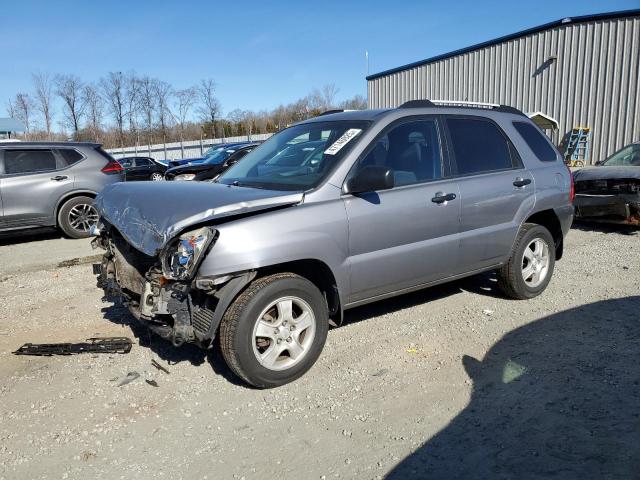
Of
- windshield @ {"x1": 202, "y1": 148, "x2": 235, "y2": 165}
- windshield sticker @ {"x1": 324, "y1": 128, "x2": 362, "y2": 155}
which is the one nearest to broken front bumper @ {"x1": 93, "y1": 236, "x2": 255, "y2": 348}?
windshield sticker @ {"x1": 324, "y1": 128, "x2": 362, "y2": 155}

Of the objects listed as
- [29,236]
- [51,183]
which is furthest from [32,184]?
[29,236]

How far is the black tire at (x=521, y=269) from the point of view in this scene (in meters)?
5.06

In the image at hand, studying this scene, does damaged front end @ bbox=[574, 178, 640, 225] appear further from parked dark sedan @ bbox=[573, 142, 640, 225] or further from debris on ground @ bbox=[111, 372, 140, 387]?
debris on ground @ bbox=[111, 372, 140, 387]

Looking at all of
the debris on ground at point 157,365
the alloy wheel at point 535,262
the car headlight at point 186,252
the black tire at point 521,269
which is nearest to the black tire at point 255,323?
the car headlight at point 186,252

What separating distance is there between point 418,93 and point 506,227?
2189 centimetres

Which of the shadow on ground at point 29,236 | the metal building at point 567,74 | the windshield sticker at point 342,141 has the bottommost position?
the shadow on ground at point 29,236

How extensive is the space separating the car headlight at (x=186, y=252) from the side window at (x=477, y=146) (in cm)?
244

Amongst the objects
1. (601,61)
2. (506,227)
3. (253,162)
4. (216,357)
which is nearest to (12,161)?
(253,162)

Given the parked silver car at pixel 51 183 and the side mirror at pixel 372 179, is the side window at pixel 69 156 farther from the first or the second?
the side mirror at pixel 372 179

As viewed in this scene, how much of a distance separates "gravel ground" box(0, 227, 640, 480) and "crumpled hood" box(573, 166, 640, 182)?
4088 millimetres

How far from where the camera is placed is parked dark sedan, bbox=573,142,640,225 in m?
8.18

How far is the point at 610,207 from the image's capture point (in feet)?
27.7

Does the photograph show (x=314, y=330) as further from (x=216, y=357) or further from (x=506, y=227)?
(x=506, y=227)

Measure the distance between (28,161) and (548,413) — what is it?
29.7 feet
